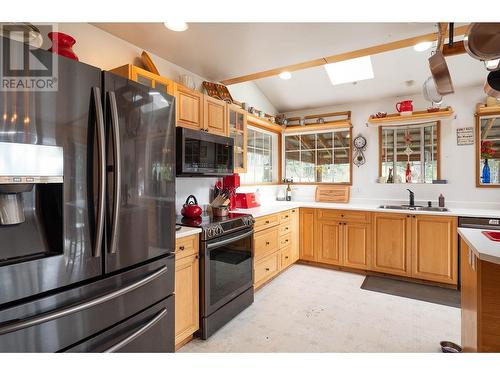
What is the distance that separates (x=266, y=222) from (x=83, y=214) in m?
2.18

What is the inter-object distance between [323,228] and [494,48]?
9.08 feet

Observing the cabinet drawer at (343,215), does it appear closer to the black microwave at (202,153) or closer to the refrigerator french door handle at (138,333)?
the black microwave at (202,153)

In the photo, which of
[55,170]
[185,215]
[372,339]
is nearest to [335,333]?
[372,339]

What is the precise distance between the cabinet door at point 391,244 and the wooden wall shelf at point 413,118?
4.45ft

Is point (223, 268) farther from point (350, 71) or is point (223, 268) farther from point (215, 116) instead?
point (350, 71)

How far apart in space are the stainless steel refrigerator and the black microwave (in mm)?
675

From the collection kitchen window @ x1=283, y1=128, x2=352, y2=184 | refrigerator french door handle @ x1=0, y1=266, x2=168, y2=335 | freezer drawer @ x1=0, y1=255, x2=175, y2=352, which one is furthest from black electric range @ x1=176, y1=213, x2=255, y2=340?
kitchen window @ x1=283, y1=128, x2=352, y2=184

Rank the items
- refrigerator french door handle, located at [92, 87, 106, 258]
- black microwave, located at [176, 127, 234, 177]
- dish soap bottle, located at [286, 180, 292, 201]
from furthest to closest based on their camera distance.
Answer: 1. dish soap bottle, located at [286, 180, 292, 201]
2. black microwave, located at [176, 127, 234, 177]
3. refrigerator french door handle, located at [92, 87, 106, 258]

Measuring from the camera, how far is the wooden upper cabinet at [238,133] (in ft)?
10.3

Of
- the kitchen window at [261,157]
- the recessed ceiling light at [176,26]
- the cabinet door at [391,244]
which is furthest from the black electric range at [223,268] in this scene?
the cabinet door at [391,244]

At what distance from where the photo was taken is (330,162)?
4438mm

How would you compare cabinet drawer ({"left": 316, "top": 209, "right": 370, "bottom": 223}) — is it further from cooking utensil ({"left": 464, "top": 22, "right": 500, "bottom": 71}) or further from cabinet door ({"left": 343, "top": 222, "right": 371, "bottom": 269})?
cooking utensil ({"left": 464, "top": 22, "right": 500, "bottom": 71})

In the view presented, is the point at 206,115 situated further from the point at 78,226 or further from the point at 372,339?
the point at 372,339

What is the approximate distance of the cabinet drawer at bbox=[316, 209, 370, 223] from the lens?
3.53 m
